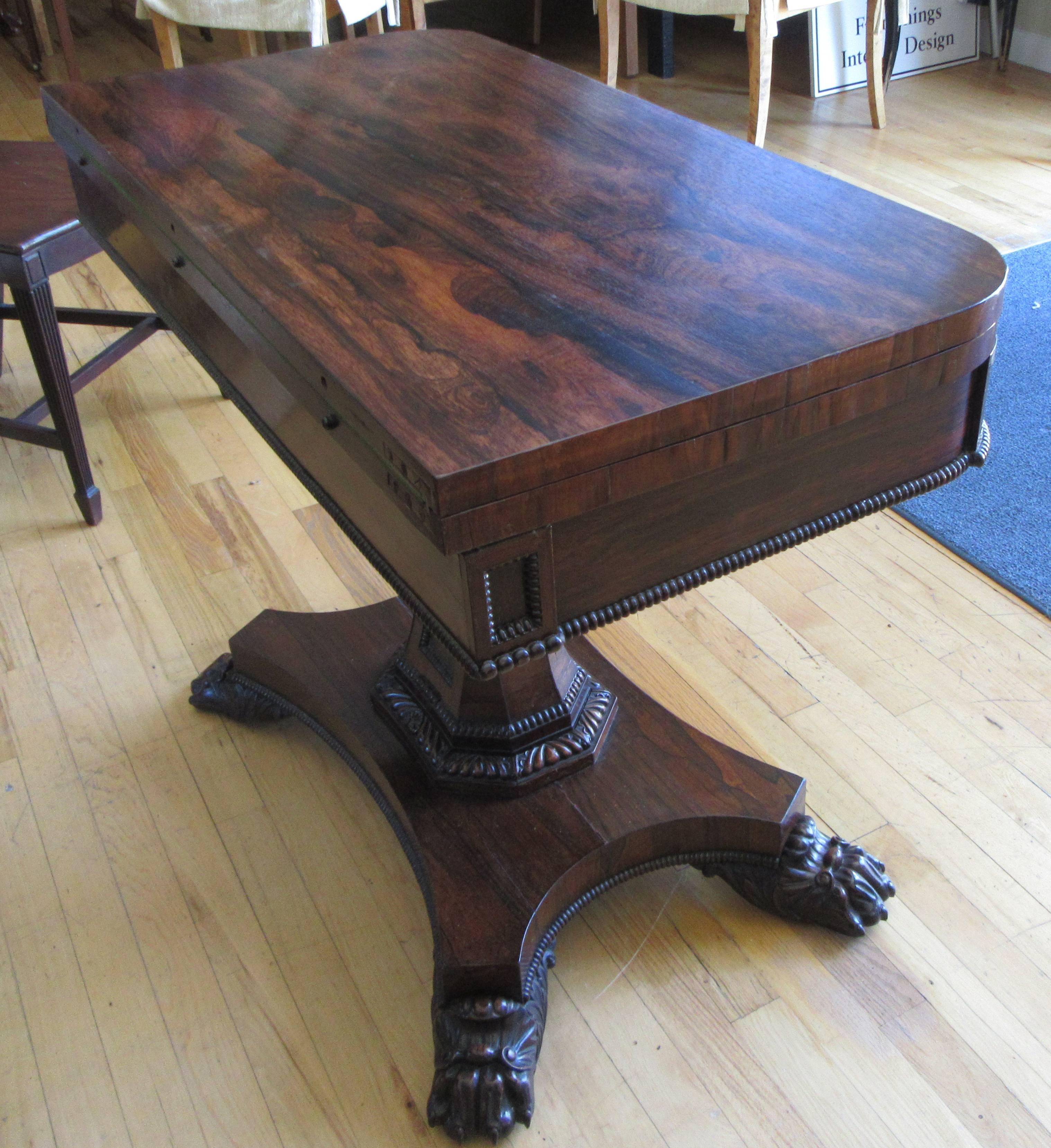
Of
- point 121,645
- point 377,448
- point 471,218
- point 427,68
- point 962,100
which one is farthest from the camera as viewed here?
point 962,100

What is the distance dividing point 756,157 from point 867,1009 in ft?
2.70

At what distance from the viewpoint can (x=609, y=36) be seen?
10.3 ft

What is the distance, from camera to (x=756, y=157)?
1.12 metres

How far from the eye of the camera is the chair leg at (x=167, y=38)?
285cm

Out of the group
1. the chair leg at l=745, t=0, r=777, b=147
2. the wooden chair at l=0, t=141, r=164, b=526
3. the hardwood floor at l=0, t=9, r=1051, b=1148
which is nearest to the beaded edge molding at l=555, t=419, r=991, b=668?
the hardwood floor at l=0, t=9, r=1051, b=1148

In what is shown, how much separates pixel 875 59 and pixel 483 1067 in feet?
9.69

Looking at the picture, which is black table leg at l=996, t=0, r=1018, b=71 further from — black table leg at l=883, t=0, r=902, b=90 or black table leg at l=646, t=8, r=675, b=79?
black table leg at l=646, t=8, r=675, b=79

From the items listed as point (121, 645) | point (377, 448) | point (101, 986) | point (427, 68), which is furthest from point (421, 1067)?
point (427, 68)

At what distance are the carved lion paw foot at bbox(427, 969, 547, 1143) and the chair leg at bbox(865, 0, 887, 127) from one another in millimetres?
2863

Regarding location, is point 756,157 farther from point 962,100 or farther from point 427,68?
point 962,100

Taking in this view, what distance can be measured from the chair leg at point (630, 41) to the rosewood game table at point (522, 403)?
250 centimetres

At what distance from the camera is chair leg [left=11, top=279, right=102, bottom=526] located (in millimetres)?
1593

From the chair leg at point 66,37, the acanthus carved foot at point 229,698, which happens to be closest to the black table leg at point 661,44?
the chair leg at point 66,37

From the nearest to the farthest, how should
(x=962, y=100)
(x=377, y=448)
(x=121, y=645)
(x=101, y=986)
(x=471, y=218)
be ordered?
(x=377, y=448) < (x=471, y=218) < (x=101, y=986) < (x=121, y=645) < (x=962, y=100)
